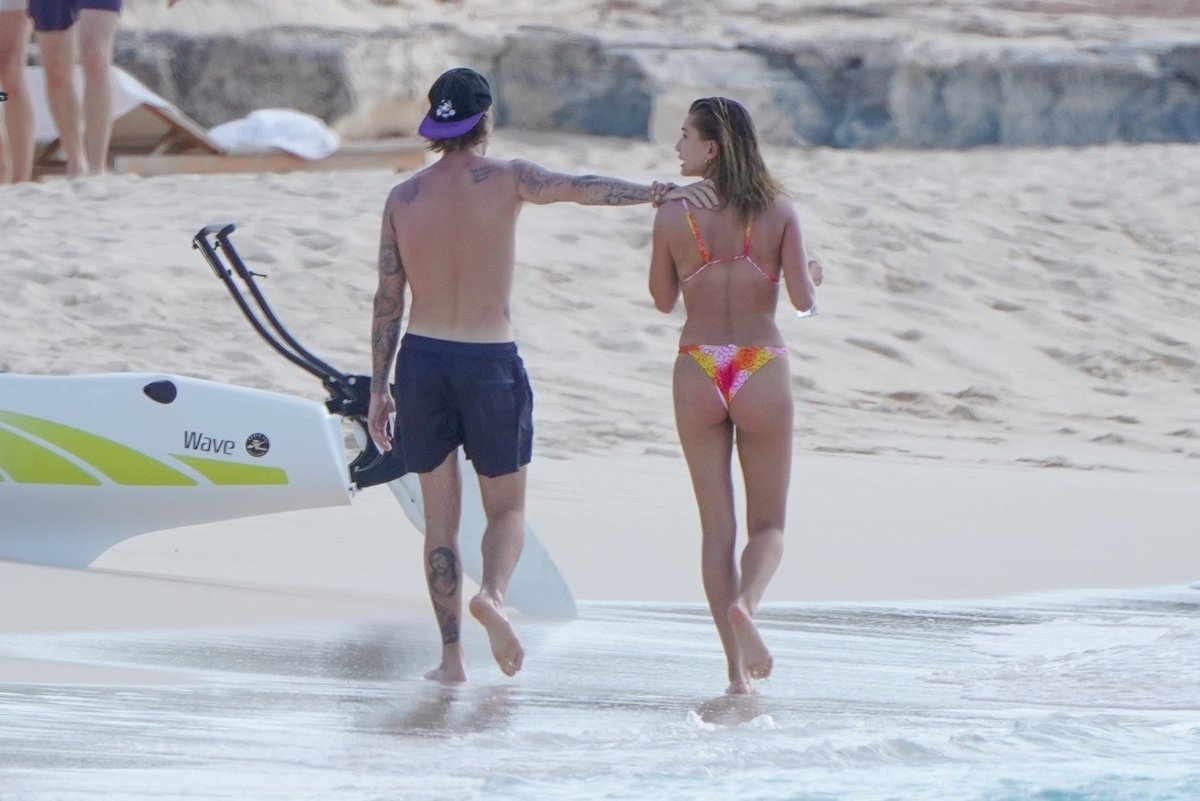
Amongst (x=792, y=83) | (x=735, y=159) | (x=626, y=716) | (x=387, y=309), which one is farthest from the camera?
(x=792, y=83)

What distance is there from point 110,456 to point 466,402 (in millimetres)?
1555

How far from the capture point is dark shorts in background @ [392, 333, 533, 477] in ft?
14.1

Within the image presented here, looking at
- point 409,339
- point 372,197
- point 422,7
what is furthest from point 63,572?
point 422,7

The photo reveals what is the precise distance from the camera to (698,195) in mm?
4262

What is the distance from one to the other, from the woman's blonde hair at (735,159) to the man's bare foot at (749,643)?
2.80ft

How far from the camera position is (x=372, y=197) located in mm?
10953

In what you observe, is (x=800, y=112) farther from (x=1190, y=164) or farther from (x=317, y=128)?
(x=317, y=128)

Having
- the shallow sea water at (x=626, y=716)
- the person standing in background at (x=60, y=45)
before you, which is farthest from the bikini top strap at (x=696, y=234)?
the person standing in background at (x=60, y=45)

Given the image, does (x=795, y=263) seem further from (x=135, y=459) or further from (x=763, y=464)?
(x=135, y=459)

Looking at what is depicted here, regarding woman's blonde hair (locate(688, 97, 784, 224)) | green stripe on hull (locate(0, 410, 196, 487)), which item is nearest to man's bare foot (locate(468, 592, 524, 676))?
→ woman's blonde hair (locate(688, 97, 784, 224))

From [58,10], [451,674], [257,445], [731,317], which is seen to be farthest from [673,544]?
[58,10]

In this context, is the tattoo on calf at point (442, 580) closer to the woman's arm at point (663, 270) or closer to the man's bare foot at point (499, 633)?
the man's bare foot at point (499, 633)

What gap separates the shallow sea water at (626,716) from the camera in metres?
3.63

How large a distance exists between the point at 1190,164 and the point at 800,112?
3081 mm
